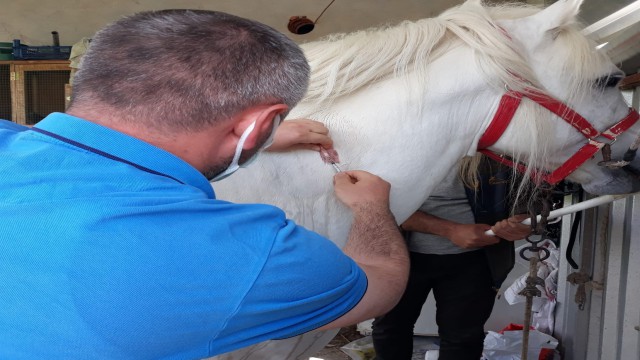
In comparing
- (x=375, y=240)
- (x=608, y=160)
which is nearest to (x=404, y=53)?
(x=375, y=240)

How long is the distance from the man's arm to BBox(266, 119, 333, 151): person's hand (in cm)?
10

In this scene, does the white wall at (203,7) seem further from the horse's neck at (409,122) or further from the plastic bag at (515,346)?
the horse's neck at (409,122)

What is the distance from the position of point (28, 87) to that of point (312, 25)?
275cm

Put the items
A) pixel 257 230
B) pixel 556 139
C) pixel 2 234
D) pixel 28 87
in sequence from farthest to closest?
pixel 28 87
pixel 556 139
pixel 257 230
pixel 2 234

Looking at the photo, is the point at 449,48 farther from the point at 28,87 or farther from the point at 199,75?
the point at 28,87

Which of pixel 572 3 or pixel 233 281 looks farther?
pixel 572 3

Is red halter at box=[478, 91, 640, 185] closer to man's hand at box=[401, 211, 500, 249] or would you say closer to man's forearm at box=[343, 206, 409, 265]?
man's forearm at box=[343, 206, 409, 265]

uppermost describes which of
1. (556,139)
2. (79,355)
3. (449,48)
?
(449,48)

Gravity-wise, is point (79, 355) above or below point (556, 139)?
below

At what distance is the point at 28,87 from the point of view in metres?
5.69

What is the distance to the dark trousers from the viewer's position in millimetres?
2605

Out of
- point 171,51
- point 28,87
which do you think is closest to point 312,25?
point 28,87

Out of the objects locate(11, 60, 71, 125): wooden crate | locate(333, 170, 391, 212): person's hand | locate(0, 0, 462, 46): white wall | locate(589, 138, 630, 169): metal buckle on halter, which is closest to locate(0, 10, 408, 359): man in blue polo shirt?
locate(333, 170, 391, 212): person's hand

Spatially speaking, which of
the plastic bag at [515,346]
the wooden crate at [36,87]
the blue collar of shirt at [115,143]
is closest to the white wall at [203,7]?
the wooden crate at [36,87]
